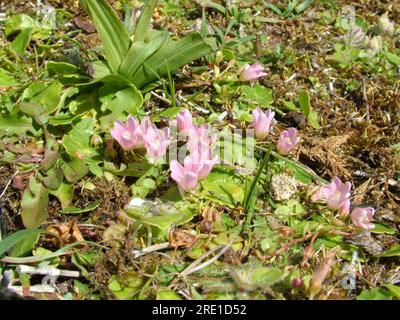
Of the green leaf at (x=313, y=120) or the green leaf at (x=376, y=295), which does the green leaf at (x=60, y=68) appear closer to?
the green leaf at (x=313, y=120)

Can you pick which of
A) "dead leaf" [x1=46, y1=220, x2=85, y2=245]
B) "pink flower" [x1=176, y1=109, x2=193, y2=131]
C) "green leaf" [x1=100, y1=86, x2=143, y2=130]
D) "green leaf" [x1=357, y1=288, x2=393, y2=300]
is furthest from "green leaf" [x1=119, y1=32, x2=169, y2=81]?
"green leaf" [x1=357, y1=288, x2=393, y2=300]

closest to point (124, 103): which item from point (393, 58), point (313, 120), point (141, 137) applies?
point (141, 137)

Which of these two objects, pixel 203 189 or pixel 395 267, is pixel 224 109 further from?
pixel 395 267

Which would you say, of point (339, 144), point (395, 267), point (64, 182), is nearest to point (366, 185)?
point (339, 144)

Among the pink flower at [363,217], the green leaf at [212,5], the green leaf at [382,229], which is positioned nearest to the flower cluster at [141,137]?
the pink flower at [363,217]

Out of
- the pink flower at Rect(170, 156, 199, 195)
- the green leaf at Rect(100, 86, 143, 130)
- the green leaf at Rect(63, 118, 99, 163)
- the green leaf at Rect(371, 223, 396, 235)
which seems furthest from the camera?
the green leaf at Rect(100, 86, 143, 130)

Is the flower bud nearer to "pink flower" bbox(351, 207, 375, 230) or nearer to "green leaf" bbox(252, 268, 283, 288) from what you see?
→ "pink flower" bbox(351, 207, 375, 230)
